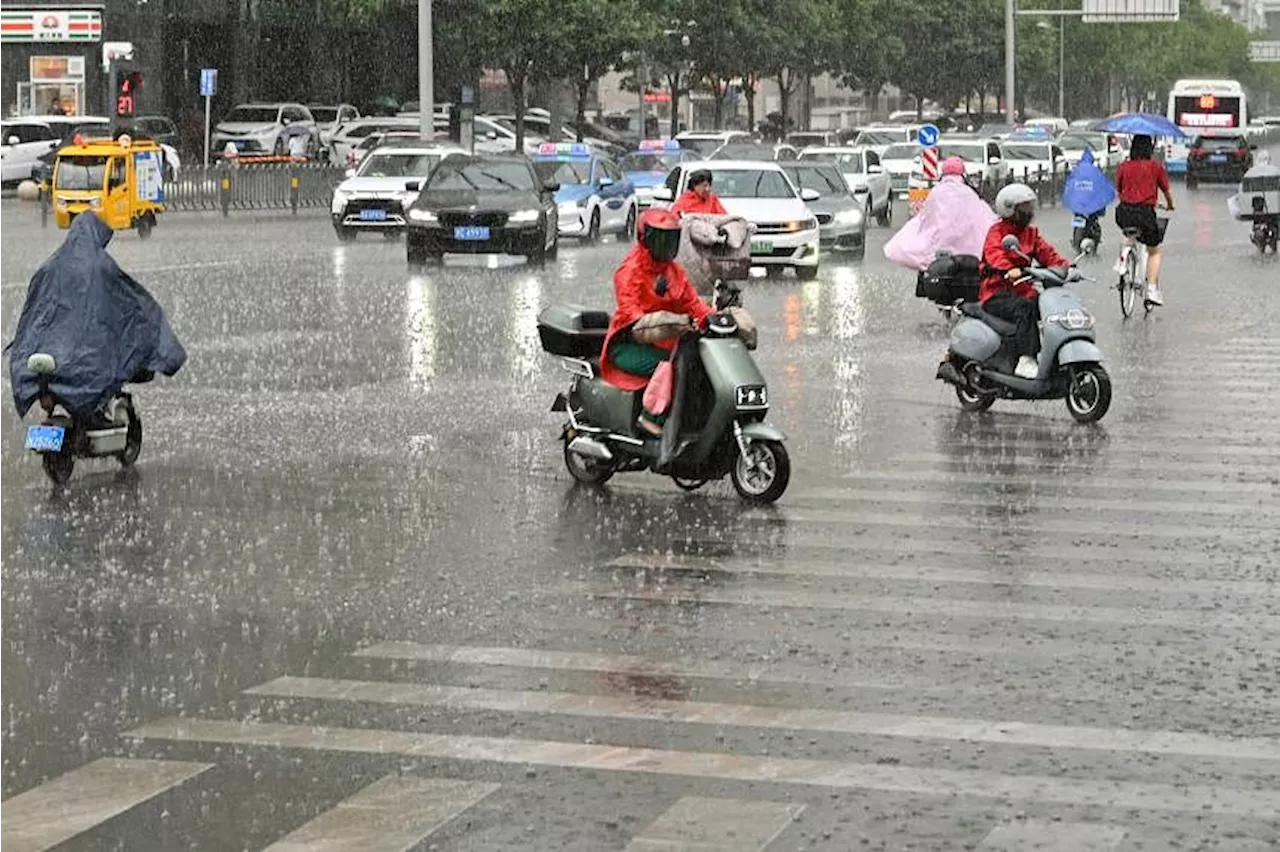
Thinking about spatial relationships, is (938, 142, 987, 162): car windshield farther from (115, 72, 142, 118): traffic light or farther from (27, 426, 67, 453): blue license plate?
(27, 426, 67, 453): blue license plate

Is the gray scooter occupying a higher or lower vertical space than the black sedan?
lower

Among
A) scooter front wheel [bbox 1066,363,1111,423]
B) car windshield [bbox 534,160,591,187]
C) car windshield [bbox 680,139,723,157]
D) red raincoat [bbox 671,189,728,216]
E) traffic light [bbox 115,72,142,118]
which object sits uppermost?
traffic light [bbox 115,72,142,118]

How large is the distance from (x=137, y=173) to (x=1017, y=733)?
119ft

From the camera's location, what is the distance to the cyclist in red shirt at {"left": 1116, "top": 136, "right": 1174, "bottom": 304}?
81.4ft

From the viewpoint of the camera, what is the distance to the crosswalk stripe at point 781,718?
7.26 meters

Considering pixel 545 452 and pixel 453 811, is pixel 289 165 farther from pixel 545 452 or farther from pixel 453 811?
pixel 453 811

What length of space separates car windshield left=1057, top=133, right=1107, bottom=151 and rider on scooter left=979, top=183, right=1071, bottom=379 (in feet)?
179

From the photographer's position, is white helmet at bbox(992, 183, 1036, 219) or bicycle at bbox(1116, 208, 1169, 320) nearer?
white helmet at bbox(992, 183, 1036, 219)

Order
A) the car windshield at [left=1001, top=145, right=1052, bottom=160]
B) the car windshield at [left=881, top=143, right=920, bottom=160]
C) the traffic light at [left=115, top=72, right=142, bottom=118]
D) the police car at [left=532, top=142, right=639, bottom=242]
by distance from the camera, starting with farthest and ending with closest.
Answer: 1. the car windshield at [left=1001, top=145, right=1052, bottom=160]
2. the car windshield at [left=881, top=143, right=920, bottom=160]
3. the traffic light at [left=115, top=72, right=142, bottom=118]
4. the police car at [left=532, top=142, right=639, bottom=242]

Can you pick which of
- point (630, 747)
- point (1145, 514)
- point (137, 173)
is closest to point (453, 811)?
point (630, 747)

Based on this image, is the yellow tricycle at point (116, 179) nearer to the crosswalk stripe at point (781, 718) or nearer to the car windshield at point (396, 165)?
the car windshield at point (396, 165)

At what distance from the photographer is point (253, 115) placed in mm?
71188

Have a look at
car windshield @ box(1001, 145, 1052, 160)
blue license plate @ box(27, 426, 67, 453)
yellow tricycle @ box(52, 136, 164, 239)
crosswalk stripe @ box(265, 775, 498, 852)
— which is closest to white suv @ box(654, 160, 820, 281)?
yellow tricycle @ box(52, 136, 164, 239)

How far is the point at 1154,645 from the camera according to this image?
8.76 meters
